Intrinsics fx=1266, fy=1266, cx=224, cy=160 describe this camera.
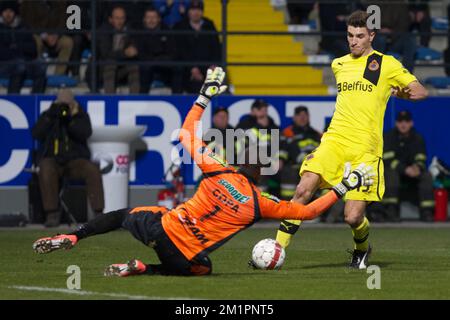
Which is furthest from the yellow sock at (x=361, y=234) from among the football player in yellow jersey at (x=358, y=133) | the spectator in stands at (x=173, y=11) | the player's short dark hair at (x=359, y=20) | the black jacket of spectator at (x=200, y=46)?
the spectator in stands at (x=173, y=11)

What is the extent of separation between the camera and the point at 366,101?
12836 mm

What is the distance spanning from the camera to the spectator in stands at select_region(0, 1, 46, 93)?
20.8 meters

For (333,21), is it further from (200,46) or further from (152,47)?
(152,47)

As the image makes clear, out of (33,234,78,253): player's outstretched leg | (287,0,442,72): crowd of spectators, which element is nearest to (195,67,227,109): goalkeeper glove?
(33,234,78,253): player's outstretched leg

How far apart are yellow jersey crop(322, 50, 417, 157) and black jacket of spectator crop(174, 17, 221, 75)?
866 centimetres

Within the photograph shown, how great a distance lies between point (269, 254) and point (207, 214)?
3.87 feet

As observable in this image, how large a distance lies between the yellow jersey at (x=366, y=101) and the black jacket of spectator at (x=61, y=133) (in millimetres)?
7488

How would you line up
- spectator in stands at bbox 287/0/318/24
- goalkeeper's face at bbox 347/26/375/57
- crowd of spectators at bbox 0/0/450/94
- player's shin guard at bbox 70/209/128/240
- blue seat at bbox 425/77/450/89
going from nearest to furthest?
player's shin guard at bbox 70/209/128/240 < goalkeeper's face at bbox 347/26/375/57 < crowd of spectators at bbox 0/0/450/94 < blue seat at bbox 425/77/450/89 < spectator in stands at bbox 287/0/318/24

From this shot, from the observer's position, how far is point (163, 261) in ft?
37.3

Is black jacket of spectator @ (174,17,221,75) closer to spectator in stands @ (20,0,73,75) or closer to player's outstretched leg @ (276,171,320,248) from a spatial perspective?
spectator in stands @ (20,0,73,75)

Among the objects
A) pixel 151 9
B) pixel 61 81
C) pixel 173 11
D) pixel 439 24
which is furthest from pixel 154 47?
pixel 439 24

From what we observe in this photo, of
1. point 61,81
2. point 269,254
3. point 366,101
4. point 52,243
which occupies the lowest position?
point 269,254
